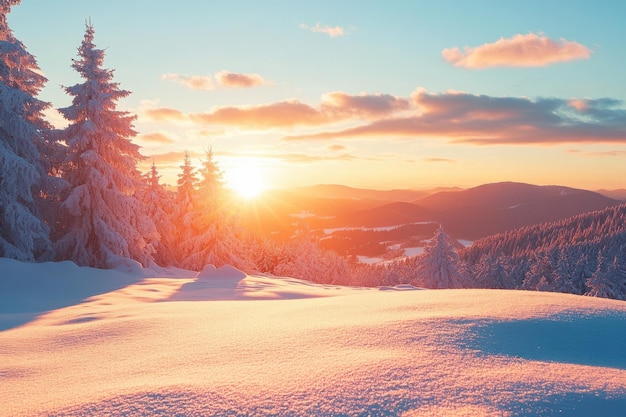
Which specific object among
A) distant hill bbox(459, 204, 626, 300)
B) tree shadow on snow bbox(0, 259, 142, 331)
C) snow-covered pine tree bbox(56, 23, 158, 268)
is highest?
snow-covered pine tree bbox(56, 23, 158, 268)

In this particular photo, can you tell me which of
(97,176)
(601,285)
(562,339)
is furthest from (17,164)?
(601,285)

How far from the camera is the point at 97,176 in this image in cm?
1719

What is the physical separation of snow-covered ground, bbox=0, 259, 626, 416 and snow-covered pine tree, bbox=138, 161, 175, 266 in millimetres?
20288

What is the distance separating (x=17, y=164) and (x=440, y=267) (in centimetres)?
3157

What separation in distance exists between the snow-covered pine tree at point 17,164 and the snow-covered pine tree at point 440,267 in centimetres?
2913

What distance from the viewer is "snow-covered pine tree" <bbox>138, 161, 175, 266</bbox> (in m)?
25.6

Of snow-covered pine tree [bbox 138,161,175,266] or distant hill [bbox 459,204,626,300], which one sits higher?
snow-covered pine tree [bbox 138,161,175,266]

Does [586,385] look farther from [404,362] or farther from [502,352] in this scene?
[404,362]

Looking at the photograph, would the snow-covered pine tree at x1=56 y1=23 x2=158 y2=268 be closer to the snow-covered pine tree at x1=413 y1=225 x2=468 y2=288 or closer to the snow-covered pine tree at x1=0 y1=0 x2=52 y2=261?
the snow-covered pine tree at x1=0 y1=0 x2=52 y2=261

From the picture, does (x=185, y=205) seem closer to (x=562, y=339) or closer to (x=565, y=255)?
(x=562, y=339)

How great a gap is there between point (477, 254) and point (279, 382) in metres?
108

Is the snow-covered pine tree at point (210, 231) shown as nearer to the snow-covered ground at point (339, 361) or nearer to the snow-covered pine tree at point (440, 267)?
the snow-covered pine tree at point (440, 267)

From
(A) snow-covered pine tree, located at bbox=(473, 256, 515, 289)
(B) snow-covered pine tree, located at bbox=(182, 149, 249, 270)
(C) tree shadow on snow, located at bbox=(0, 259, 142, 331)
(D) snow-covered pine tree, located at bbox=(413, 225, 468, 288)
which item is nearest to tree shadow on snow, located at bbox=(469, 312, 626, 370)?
(C) tree shadow on snow, located at bbox=(0, 259, 142, 331)

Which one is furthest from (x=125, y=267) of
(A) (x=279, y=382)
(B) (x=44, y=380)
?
(A) (x=279, y=382)
